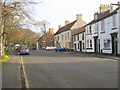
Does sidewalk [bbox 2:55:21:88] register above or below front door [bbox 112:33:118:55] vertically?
below

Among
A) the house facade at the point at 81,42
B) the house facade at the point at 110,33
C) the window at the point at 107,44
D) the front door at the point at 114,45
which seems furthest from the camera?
the house facade at the point at 81,42

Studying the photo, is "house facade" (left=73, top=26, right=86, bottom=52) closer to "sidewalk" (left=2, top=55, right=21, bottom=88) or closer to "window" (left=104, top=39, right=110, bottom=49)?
"window" (left=104, top=39, right=110, bottom=49)

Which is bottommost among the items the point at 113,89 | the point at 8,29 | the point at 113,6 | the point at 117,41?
the point at 113,89

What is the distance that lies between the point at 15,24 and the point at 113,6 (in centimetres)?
1625

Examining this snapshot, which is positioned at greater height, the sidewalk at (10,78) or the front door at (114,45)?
the front door at (114,45)

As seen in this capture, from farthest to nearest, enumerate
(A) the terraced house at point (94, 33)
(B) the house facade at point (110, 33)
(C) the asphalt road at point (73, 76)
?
(A) the terraced house at point (94, 33) < (B) the house facade at point (110, 33) < (C) the asphalt road at point (73, 76)

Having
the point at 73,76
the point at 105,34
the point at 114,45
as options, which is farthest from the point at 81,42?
the point at 73,76

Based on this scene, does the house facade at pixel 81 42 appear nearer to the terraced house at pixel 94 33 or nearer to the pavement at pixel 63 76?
the terraced house at pixel 94 33

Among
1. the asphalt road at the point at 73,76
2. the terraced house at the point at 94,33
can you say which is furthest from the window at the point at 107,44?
the asphalt road at the point at 73,76

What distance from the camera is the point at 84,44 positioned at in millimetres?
42812

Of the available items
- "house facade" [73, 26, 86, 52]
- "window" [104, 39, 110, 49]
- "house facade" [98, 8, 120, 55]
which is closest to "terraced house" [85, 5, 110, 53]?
"house facade" [98, 8, 120, 55]

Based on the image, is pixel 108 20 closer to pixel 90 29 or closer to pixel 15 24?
pixel 90 29

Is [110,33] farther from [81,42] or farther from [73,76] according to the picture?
[73,76]

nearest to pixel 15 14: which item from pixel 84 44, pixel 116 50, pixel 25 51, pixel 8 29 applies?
pixel 8 29
